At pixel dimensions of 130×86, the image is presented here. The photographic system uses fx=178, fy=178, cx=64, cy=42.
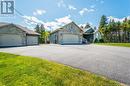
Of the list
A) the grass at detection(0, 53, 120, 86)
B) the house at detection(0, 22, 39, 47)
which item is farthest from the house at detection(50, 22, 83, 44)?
the grass at detection(0, 53, 120, 86)

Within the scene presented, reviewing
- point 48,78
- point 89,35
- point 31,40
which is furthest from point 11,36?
point 89,35

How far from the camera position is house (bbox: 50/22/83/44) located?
40006 millimetres

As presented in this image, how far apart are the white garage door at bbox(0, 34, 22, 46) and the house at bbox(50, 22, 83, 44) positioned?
9907 millimetres

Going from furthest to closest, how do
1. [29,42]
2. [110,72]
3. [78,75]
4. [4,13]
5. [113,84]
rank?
[29,42] < [4,13] < [110,72] < [78,75] < [113,84]

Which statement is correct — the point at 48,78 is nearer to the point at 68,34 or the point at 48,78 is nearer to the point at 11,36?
the point at 11,36

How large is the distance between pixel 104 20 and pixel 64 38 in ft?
112

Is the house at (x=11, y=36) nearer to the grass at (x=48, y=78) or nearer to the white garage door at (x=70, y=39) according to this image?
the white garage door at (x=70, y=39)

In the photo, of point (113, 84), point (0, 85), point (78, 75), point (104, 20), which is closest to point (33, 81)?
point (0, 85)

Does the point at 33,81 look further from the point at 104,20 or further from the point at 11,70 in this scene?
the point at 104,20

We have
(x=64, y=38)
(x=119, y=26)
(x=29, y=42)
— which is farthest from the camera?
(x=119, y=26)

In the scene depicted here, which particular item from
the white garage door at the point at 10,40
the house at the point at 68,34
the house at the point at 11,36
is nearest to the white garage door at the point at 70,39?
the house at the point at 68,34

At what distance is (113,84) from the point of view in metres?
A: 6.29

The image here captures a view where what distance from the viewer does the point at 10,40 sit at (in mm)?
30672

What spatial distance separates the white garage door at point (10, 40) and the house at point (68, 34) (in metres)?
9.91
